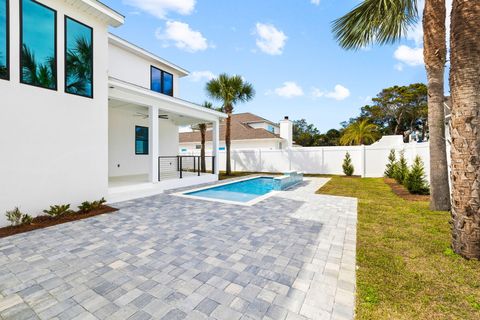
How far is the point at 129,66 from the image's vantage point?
1036 cm

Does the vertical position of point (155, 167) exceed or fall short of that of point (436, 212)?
it exceeds it

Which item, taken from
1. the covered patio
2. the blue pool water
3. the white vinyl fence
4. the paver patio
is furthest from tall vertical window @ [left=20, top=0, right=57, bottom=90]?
the white vinyl fence

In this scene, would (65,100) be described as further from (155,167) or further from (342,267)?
(342,267)

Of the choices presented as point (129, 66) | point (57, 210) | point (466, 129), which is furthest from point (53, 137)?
point (466, 129)

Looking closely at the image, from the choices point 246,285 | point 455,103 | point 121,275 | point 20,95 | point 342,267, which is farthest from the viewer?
point 20,95

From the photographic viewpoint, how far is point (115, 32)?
31.5 ft

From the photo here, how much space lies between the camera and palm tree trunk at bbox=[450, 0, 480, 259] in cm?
343

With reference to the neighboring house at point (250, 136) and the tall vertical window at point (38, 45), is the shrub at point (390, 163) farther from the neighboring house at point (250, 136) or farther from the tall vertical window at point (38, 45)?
the tall vertical window at point (38, 45)

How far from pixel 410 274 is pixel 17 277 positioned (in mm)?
5551

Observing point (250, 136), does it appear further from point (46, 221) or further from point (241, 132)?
point (46, 221)

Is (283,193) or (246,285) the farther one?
(283,193)

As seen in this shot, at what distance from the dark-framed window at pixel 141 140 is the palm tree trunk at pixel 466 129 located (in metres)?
12.8

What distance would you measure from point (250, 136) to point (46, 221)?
20319mm

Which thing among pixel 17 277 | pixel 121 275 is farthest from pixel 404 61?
pixel 17 277
